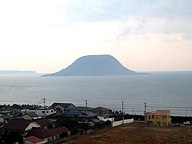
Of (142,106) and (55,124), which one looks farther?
(142,106)

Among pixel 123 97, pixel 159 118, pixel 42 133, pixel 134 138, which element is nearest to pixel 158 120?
pixel 159 118

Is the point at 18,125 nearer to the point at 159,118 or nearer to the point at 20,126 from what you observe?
the point at 20,126

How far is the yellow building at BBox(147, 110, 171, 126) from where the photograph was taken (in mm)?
32256

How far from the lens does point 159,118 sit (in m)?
32.6

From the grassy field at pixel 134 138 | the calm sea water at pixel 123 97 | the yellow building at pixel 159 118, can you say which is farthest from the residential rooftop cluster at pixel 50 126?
the calm sea water at pixel 123 97

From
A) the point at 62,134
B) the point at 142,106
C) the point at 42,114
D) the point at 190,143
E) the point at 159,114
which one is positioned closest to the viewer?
the point at 190,143

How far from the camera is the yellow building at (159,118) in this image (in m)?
32.3

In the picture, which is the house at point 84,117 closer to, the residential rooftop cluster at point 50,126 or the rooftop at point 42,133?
the residential rooftop cluster at point 50,126

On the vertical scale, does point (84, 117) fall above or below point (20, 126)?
below

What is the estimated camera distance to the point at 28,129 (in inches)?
991

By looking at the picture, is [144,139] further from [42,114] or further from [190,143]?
[42,114]

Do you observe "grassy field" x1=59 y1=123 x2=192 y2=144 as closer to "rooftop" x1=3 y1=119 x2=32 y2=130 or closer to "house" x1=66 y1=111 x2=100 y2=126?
"rooftop" x1=3 y1=119 x2=32 y2=130

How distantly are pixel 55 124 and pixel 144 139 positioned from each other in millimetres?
12146

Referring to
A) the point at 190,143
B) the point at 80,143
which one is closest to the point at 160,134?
the point at 190,143
